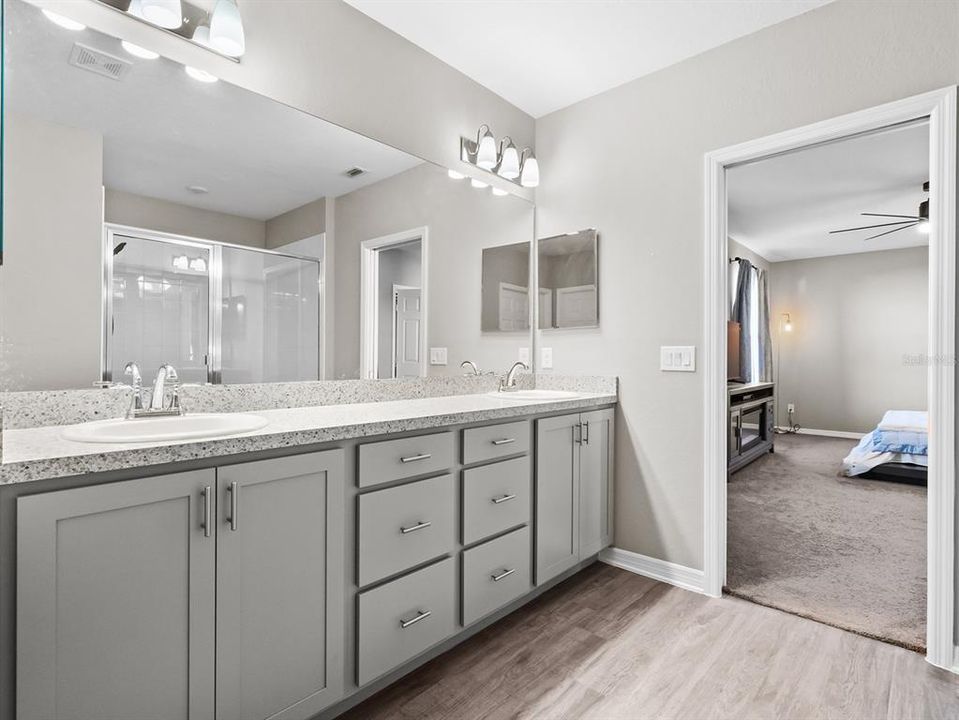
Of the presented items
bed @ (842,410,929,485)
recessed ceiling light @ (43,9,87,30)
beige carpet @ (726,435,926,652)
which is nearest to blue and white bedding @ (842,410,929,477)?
bed @ (842,410,929,485)

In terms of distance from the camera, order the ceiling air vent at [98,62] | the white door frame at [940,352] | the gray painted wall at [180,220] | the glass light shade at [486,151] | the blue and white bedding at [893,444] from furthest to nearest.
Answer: the blue and white bedding at [893,444] < the glass light shade at [486,151] < the white door frame at [940,352] < the gray painted wall at [180,220] < the ceiling air vent at [98,62]

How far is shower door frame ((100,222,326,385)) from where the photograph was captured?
1.52 metres

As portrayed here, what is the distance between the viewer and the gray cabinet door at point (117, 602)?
0.99 m

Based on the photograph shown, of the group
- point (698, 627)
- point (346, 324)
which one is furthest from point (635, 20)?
point (698, 627)

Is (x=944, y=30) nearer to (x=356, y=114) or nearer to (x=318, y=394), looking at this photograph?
(x=356, y=114)

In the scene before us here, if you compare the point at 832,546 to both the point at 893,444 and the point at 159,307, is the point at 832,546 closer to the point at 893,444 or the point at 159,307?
the point at 893,444

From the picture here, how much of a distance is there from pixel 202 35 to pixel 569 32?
1478 mm

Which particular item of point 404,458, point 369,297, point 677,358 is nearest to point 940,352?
point 677,358

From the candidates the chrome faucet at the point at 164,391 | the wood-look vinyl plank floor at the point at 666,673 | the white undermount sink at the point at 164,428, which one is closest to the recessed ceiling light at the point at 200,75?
the chrome faucet at the point at 164,391

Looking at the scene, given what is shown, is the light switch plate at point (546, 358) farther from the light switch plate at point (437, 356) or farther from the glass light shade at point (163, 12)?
the glass light shade at point (163, 12)

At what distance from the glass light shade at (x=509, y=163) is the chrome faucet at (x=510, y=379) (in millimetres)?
1036

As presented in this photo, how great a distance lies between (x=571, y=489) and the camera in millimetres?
2365

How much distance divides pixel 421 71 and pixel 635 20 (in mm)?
965

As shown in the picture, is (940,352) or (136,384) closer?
(136,384)
